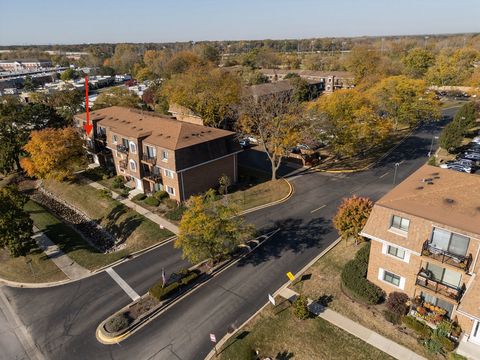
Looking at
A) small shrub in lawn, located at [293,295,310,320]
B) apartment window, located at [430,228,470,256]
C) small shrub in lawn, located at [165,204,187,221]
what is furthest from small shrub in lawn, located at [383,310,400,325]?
small shrub in lawn, located at [165,204,187,221]

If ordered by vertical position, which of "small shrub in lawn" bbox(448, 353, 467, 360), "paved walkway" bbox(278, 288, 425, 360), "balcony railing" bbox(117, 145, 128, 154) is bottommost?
"paved walkway" bbox(278, 288, 425, 360)

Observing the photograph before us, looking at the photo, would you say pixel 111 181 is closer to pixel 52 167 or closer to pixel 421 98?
pixel 52 167

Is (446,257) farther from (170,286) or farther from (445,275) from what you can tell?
(170,286)

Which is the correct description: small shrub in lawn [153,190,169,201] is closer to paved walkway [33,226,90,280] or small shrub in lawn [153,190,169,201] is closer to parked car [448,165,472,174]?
paved walkway [33,226,90,280]

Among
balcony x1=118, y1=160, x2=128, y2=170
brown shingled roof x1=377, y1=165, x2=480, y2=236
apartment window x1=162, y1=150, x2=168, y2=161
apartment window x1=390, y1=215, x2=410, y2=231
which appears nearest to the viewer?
brown shingled roof x1=377, y1=165, x2=480, y2=236

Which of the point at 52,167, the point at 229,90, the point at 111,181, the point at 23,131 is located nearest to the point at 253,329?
the point at 111,181

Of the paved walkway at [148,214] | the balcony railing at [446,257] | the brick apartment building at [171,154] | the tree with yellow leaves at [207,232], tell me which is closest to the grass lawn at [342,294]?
the balcony railing at [446,257]
